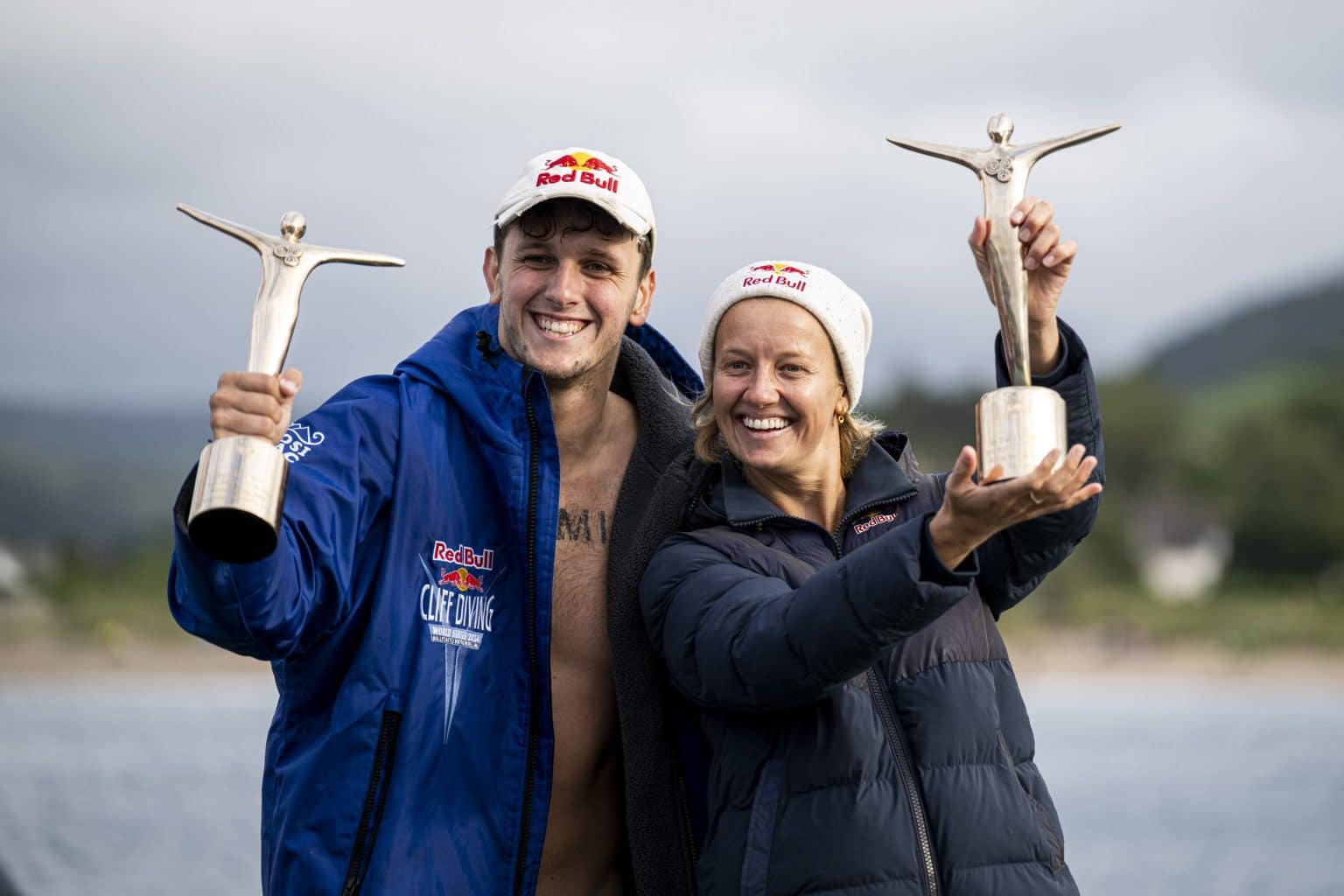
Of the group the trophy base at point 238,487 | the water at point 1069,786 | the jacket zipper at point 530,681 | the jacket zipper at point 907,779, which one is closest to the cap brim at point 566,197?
the jacket zipper at point 530,681

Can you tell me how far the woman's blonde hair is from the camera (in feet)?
13.2

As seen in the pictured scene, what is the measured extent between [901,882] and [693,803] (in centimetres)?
85

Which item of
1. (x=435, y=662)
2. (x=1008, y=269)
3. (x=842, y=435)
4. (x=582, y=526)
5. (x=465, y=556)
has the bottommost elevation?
(x=435, y=662)

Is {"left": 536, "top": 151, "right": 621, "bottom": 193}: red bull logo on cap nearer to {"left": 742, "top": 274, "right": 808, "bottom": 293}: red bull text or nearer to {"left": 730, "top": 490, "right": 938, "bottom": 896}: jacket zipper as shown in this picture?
{"left": 742, "top": 274, "right": 808, "bottom": 293}: red bull text

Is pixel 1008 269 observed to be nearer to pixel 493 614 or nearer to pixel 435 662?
pixel 493 614

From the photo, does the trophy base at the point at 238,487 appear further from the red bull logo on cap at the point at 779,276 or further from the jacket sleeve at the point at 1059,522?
the jacket sleeve at the point at 1059,522

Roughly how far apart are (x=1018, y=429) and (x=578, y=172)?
1676 millimetres

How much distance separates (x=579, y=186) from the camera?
4.23 meters

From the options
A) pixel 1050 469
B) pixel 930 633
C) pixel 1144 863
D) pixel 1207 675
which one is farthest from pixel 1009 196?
→ pixel 1207 675

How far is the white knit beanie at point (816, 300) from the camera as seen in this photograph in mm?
3859

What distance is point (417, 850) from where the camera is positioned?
4039 millimetres

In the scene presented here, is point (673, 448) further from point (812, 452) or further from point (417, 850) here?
point (417, 850)

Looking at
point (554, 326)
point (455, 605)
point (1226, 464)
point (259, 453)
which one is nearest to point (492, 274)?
point (554, 326)

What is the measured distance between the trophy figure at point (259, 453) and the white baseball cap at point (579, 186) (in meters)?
0.78
